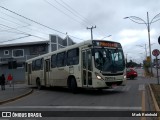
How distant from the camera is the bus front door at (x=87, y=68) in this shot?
1914cm

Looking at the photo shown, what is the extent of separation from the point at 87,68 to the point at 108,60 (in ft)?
4.24

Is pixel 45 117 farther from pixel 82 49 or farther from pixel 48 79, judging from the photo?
pixel 48 79

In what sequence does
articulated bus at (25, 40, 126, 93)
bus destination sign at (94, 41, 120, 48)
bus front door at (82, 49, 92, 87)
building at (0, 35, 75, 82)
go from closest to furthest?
articulated bus at (25, 40, 126, 93) < bus front door at (82, 49, 92, 87) < bus destination sign at (94, 41, 120, 48) < building at (0, 35, 75, 82)

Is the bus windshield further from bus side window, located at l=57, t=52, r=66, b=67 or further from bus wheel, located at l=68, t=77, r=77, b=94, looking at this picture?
bus side window, located at l=57, t=52, r=66, b=67

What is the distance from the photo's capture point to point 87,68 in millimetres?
19359

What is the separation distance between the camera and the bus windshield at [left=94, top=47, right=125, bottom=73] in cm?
1894

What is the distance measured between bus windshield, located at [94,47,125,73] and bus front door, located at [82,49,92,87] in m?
0.47

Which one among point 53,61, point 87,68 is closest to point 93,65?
point 87,68

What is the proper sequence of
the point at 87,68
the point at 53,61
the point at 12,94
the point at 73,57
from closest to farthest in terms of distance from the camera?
1. the point at 87,68
2. the point at 73,57
3. the point at 12,94
4. the point at 53,61

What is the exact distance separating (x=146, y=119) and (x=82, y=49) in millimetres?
9992

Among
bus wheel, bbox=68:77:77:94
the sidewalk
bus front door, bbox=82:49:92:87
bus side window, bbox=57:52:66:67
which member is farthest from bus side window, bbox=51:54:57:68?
bus front door, bbox=82:49:92:87

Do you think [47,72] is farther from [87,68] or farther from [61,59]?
[87,68]

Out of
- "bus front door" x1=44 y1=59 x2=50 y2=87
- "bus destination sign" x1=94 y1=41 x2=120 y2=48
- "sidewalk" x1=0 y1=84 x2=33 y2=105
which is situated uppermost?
"bus destination sign" x1=94 y1=41 x2=120 y2=48

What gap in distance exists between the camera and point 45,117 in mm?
11766
